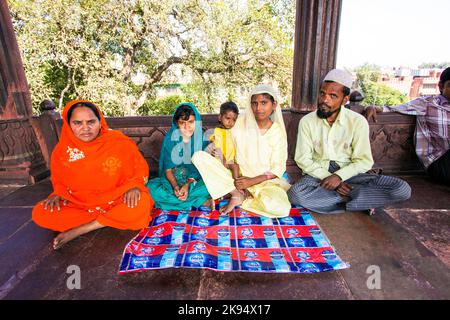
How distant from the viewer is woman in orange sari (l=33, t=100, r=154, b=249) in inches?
91.0

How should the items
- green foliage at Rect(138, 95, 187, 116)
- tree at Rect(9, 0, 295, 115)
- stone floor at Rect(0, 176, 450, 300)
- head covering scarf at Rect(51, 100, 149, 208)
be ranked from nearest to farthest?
stone floor at Rect(0, 176, 450, 300) → head covering scarf at Rect(51, 100, 149, 208) → tree at Rect(9, 0, 295, 115) → green foliage at Rect(138, 95, 187, 116)

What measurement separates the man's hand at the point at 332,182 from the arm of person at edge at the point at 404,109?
1.34 meters

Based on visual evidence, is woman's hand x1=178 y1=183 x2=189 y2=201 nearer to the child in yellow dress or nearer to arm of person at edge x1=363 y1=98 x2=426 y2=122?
the child in yellow dress

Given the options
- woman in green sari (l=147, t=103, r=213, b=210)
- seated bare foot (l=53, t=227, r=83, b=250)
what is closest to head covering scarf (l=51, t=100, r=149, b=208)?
seated bare foot (l=53, t=227, r=83, b=250)

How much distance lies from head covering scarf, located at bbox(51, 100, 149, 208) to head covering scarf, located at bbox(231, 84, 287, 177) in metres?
1.11

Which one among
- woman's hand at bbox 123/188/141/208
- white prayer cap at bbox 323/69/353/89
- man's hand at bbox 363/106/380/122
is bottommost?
woman's hand at bbox 123/188/141/208

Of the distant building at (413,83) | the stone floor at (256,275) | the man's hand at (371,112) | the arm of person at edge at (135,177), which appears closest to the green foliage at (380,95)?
the distant building at (413,83)

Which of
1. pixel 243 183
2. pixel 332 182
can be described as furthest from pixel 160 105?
pixel 332 182

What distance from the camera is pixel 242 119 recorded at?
115 inches

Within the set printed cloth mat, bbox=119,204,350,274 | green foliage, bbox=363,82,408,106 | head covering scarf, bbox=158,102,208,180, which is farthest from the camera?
green foliage, bbox=363,82,408,106

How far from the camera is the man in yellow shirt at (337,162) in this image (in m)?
2.57

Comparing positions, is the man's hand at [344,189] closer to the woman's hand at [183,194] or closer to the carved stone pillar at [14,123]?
the woman's hand at [183,194]

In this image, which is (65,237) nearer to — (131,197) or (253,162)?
(131,197)

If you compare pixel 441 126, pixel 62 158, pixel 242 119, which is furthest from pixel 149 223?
pixel 441 126
